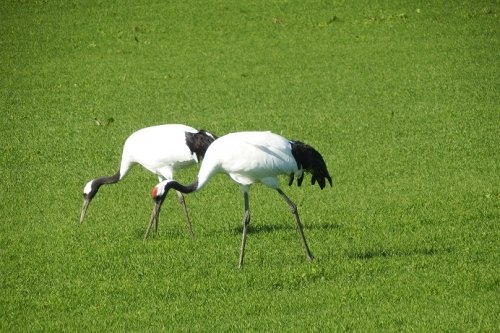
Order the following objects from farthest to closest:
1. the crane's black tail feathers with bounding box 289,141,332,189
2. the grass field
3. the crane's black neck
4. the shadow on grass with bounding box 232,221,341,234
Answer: the crane's black neck → the shadow on grass with bounding box 232,221,341,234 → the crane's black tail feathers with bounding box 289,141,332,189 → the grass field

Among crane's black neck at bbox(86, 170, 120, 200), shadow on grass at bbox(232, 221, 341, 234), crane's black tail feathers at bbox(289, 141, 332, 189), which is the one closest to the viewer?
crane's black tail feathers at bbox(289, 141, 332, 189)

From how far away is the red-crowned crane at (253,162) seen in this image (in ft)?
33.9

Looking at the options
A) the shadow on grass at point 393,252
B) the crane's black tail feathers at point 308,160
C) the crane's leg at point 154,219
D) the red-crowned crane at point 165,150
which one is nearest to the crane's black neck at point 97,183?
the red-crowned crane at point 165,150

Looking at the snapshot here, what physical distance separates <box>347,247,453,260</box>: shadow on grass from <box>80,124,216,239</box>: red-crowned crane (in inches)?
88.5

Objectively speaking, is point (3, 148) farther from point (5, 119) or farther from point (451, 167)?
point (451, 167)

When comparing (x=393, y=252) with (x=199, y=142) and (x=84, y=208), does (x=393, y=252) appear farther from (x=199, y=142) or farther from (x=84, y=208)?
(x=84, y=208)

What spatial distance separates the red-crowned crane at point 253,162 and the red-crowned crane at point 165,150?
4.49 feet

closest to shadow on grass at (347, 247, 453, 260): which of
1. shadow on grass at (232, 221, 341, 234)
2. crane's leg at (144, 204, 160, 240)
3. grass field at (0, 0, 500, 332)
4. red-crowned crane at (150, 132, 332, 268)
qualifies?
grass field at (0, 0, 500, 332)

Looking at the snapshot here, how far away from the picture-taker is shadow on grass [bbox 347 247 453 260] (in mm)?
10359

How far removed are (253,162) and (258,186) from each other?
4.33 metres

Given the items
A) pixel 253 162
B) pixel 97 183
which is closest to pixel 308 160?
pixel 253 162

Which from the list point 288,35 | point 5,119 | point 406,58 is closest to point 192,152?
point 5,119

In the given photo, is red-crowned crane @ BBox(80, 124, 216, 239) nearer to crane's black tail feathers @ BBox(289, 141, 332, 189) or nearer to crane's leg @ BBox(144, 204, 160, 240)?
crane's leg @ BBox(144, 204, 160, 240)

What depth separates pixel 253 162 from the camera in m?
10.3
